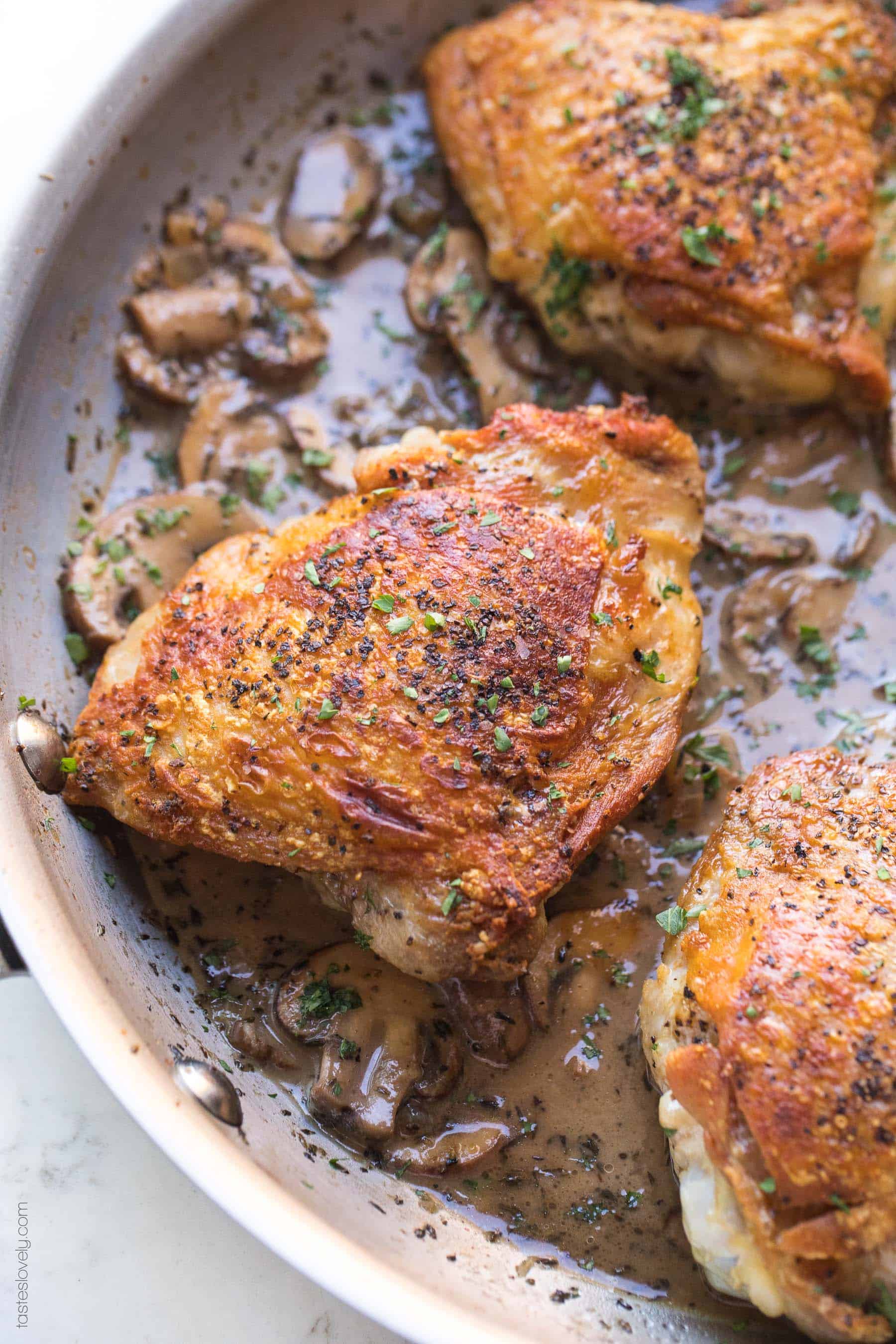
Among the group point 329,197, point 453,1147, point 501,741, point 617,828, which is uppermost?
point 329,197

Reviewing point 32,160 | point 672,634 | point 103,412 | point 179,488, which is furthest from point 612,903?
point 32,160

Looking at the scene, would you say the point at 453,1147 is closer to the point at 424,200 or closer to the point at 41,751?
the point at 41,751

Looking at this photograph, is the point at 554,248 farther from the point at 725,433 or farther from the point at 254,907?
the point at 254,907

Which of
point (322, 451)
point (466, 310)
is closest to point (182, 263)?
point (322, 451)

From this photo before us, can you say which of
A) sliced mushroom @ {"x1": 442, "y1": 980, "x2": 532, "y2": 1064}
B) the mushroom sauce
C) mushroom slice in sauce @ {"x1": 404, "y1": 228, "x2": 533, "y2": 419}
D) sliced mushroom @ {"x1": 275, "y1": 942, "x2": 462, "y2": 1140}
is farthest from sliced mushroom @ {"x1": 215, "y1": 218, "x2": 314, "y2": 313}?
sliced mushroom @ {"x1": 442, "y1": 980, "x2": 532, "y2": 1064}

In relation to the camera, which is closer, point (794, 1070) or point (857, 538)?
point (794, 1070)
